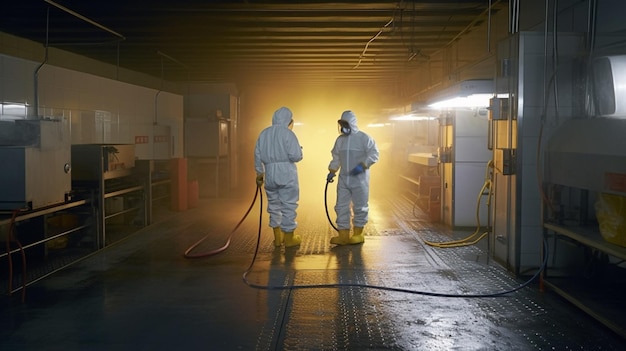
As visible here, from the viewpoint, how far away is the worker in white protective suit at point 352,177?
764 cm

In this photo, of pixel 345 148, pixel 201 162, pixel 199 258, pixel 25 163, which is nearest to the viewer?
pixel 25 163

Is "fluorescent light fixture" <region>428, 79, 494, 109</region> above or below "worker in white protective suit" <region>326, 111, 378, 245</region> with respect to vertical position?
above

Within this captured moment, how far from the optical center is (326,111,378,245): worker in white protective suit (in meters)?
7.64

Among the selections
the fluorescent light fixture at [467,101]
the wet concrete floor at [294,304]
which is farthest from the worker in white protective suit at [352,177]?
the fluorescent light fixture at [467,101]

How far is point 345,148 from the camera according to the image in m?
7.76

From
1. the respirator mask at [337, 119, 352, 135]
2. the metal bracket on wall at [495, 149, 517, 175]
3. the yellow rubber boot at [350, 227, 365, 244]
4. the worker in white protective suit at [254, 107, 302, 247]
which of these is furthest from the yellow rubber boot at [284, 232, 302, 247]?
the metal bracket on wall at [495, 149, 517, 175]

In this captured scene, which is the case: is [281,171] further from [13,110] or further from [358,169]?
[13,110]

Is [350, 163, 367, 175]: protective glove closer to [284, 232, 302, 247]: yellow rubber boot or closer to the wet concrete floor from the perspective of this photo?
the wet concrete floor

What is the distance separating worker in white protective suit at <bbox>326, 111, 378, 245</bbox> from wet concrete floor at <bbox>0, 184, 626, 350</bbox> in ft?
1.07

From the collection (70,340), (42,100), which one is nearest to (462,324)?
(70,340)

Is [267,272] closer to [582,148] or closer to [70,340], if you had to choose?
[70,340]

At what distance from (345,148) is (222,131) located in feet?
21.0

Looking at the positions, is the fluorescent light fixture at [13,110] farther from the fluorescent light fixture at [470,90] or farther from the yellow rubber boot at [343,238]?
the fluorescent light fixture at [470,90]

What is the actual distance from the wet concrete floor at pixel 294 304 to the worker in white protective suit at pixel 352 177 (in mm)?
327
